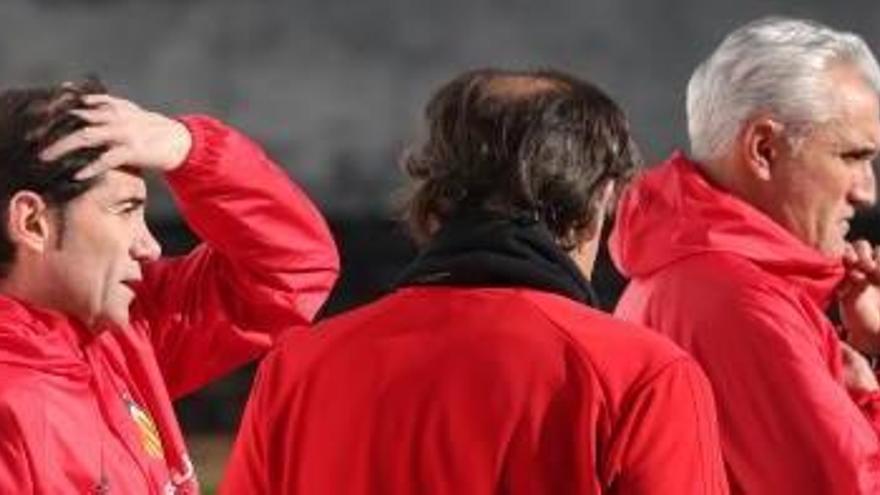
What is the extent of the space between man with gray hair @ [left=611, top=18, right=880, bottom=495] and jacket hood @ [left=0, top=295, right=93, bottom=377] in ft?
2.39

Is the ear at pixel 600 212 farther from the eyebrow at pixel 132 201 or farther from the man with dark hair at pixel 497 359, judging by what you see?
the eyebrow at pixel 132 201

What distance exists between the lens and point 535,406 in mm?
2213

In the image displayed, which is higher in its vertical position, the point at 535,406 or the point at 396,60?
the point at 535,406

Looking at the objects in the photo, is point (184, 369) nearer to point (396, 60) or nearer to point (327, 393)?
point (327, 393)

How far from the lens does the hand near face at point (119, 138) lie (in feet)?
8.86

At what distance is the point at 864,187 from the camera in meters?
3.03

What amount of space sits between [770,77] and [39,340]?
3.32 ft

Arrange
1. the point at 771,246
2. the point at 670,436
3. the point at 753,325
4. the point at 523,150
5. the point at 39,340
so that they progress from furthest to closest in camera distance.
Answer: the point at 771,246, the point at 753,325, the point at 39,340, the point at 523,150, the point at 670,436

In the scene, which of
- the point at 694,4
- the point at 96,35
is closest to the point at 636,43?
the point at 694,4

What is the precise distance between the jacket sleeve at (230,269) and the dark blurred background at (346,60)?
21.2 ft

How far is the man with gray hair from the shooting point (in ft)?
9.14

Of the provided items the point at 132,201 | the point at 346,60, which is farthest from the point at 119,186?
the point at 346,60

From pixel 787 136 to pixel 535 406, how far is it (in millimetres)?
902

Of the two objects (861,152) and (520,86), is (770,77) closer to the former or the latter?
(861,152)
